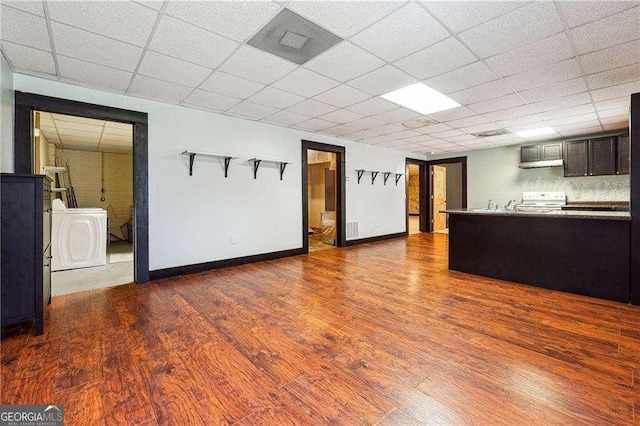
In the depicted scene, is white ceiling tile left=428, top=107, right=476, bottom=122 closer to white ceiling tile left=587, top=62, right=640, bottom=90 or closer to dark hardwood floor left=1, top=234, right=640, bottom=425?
white ceiling tile left=587, top=62, right=640, bottom=90

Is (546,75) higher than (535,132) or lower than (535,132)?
lower

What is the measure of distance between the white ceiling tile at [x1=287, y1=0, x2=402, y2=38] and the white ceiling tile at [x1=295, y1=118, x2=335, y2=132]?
102 inches

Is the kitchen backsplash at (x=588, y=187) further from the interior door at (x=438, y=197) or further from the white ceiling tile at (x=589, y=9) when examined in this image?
the white ceiling tile at (x=589, y=9)

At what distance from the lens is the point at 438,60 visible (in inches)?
111

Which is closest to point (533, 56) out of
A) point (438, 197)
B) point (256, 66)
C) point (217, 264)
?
point (256, 66)

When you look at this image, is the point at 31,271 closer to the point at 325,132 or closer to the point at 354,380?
the point at 354,380

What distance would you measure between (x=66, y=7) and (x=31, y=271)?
1.99m

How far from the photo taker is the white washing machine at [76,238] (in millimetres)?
4449

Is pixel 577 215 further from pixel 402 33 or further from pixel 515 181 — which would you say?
pixel 515 181

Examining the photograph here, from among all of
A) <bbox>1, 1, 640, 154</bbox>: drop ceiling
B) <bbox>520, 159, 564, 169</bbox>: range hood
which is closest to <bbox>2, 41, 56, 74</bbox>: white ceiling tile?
<bbox>1, 1, 640, 154</bbox>: drop ceiling

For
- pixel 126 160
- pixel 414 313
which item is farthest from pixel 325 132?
pixel 126 160

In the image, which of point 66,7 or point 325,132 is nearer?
point 66,7

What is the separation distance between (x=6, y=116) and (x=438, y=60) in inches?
166

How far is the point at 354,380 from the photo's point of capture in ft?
5.58
